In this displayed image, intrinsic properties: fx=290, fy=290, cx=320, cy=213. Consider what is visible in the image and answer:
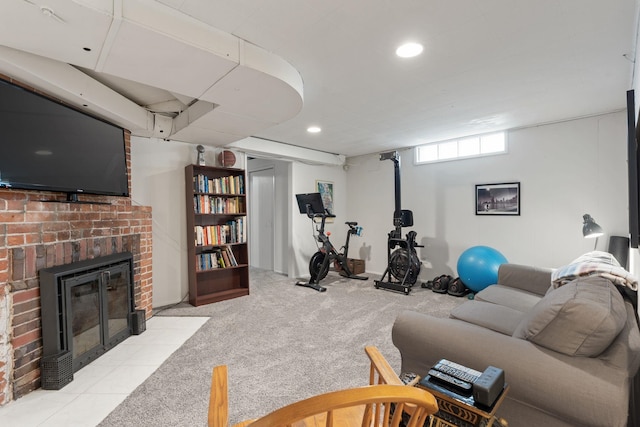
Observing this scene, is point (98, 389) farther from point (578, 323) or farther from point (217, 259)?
point (578, 323)

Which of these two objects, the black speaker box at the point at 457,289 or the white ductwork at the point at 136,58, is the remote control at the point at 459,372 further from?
the black speaker box at the point at 457,289

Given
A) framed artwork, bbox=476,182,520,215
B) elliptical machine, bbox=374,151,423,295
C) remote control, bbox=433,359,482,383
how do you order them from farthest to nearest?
elliptical machine, bbox=374,151,423,295
framed artwork, bbox=476,182,520,215
remote control, bbox=433,359,482,383

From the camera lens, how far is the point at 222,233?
13.7 ft

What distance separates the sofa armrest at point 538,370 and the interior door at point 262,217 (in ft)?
15.7

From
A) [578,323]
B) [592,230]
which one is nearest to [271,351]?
[578,323]

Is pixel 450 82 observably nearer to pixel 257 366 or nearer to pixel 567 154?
pixel 567 154

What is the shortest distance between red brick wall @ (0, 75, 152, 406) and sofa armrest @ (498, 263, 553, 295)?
409 centimetres

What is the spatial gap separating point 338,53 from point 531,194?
3.53m

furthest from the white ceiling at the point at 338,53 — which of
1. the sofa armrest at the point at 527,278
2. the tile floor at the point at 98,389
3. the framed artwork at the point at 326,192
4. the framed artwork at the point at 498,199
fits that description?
the framed artwork at the point at 326,192

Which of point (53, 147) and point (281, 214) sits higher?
point (53, 147)

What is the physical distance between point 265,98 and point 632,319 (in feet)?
9.22

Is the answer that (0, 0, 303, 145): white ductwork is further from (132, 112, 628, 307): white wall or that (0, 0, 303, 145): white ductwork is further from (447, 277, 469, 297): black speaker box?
(447, 277, 469, 297): black speaker box

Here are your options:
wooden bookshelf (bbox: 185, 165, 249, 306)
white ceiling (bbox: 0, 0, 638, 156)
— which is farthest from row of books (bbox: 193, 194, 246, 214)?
white ceiling (bbox: 0, 0, 638, 156)

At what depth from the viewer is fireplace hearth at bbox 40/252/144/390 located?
6.82 feet
